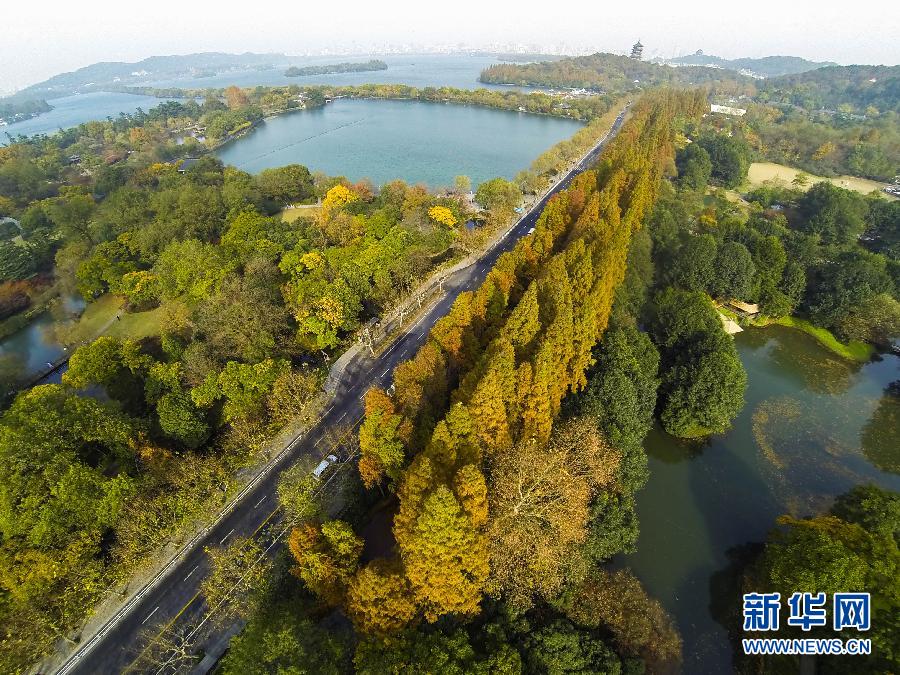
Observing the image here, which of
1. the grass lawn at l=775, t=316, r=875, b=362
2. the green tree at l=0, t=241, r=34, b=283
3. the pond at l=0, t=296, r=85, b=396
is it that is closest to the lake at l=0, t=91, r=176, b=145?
the green tree at l=0, t=241, r=34, b=283

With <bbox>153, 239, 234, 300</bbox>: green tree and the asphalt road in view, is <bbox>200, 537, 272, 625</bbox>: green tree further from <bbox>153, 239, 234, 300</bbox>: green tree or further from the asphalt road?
<bbox>153, 239, 234, 300</bbox>: green tree

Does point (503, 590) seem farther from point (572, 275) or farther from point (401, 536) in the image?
point (572, 275)

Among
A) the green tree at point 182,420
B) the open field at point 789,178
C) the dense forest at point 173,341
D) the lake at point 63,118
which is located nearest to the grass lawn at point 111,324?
the dense forest at point 173,341

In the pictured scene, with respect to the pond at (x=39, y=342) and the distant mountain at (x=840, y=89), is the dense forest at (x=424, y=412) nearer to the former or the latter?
the pond at (x=39, y=342)

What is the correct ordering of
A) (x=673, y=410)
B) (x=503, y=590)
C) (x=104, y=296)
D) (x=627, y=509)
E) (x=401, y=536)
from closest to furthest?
(x=401, y=536) < (x=503, y=590) < (x=627, y=509) < (x=673, y=410) < (x=104, y=296)

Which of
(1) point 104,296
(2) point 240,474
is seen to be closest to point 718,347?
(2) point 240,474

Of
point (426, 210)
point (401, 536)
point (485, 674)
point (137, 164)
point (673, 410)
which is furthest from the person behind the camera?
point (137, 164)

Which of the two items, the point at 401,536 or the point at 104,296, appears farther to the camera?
the point at 104,296
